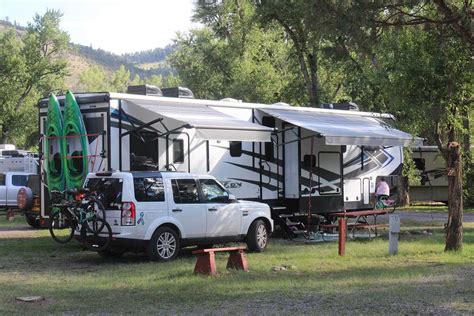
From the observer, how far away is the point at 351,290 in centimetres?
895

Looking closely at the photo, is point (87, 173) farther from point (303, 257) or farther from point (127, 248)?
point (303, 257)

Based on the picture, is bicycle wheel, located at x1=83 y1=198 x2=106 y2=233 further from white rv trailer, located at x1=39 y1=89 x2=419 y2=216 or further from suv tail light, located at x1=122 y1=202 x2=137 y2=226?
white rv trailer, located at x1=39 y1=89 x2=419 y2=216

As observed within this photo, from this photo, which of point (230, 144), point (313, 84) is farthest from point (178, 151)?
point (313, 84)

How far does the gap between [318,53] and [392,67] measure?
14.9 meters

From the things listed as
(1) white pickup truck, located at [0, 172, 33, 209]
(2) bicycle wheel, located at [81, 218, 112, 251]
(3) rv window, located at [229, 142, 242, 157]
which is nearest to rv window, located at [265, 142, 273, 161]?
(3) rv window, located at [229, 142, 242, 157]

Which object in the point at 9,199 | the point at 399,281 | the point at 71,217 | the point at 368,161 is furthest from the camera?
the point at 9,199

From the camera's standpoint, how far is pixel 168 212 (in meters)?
12.2

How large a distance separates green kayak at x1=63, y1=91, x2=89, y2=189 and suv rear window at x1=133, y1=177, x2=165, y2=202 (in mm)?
2094

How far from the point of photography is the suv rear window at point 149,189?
11906mm

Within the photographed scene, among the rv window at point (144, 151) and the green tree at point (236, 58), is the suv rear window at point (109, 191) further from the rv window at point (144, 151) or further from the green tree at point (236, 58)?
the green tree at point (236, 58)

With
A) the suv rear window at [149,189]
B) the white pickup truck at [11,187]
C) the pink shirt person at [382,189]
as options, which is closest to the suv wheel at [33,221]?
the white pickup truck at [11,187]

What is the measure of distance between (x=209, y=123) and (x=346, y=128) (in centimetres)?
497

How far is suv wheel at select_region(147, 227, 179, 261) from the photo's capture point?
12.0 meters

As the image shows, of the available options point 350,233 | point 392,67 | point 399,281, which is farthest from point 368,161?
point 399,281
